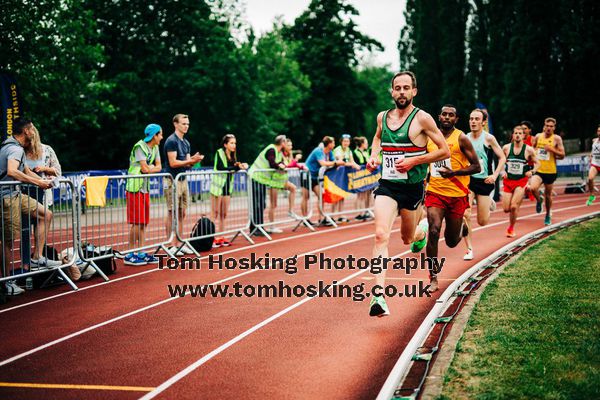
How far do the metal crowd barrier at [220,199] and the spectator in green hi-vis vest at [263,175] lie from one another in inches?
9.1

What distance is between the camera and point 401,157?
6328 millimetres

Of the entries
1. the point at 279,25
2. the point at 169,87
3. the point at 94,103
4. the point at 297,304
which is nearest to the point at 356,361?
the point at 297,304

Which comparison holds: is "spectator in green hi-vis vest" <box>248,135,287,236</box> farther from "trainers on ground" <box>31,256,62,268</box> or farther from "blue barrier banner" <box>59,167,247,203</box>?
"trainers on ground" <box>31,256,62,268</box>

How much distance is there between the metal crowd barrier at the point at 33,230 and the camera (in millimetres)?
7832

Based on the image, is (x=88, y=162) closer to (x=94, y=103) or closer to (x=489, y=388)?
(x=94, y=103)

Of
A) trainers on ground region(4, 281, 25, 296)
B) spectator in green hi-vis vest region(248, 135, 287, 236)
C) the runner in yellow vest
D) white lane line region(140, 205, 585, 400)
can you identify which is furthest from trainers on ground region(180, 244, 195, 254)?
the runner in yellow vest

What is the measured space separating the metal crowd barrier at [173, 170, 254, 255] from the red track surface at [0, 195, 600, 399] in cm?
260

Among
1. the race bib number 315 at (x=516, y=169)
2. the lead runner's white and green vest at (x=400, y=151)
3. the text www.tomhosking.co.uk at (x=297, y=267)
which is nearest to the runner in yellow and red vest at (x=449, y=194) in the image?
the text www.tomhosking.co.uk at (x=297, y=267)

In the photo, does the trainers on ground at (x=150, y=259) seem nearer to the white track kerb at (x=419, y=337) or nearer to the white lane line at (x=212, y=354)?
the white lane line at (x=212, y=354)

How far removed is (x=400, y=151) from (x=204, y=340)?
2634 millimetres

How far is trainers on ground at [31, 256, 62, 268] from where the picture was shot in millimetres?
8234

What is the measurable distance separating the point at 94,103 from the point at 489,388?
89.3ft

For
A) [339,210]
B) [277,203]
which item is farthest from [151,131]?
[339,210]

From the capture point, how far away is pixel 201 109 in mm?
38625
